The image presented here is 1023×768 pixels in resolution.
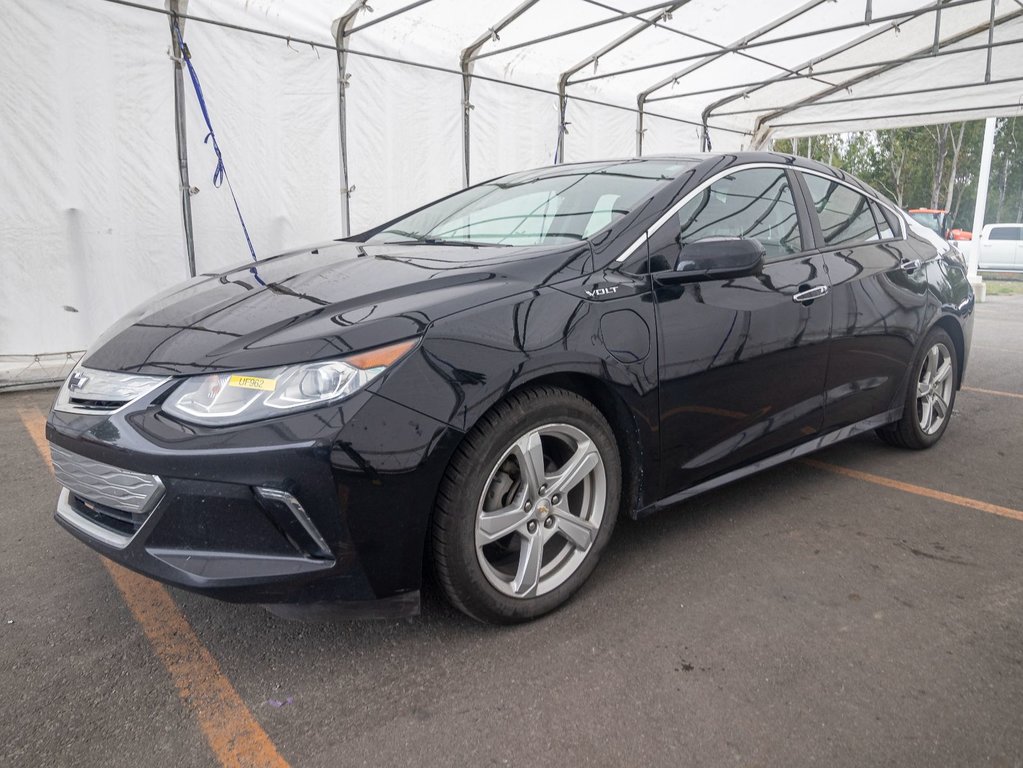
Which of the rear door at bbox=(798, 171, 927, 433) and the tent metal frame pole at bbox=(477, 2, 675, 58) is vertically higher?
the tent metal frame pole at bbox=(477, 2, 675, 58)

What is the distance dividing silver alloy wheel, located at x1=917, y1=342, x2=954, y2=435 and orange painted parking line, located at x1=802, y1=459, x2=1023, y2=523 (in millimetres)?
516

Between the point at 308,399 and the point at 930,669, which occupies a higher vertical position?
the point at 308,399

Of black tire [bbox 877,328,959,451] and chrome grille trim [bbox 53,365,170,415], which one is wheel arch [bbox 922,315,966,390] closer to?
black tire [bbox 877,328,959,451]

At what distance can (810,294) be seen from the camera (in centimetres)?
296

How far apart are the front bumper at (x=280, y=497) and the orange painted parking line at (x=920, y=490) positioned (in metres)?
2.48

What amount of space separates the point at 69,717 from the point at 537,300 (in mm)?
1594

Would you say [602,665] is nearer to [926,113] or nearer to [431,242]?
[431,242]

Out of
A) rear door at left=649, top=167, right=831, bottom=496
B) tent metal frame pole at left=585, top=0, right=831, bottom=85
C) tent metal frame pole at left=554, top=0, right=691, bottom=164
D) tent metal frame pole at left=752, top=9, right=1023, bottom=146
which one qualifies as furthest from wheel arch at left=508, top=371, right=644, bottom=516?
tent metal frame pole at left=752, top=9, right=1023, bottom=146

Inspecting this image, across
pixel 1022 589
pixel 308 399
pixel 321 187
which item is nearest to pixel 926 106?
pixel 321 187

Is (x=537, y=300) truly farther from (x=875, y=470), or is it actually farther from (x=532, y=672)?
(x=875, y=470)

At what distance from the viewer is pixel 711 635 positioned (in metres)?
2.21

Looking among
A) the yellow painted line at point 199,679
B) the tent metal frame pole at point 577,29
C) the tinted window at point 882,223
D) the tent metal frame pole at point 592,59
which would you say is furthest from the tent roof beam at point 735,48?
the yellow painted line at point 199,679

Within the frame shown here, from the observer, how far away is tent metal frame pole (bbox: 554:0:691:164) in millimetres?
7465

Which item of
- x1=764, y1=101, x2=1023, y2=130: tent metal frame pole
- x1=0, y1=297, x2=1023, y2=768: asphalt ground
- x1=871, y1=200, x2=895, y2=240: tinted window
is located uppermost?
x1=764, y1=101, x2=1023, y2=130: tent metal frame pole
